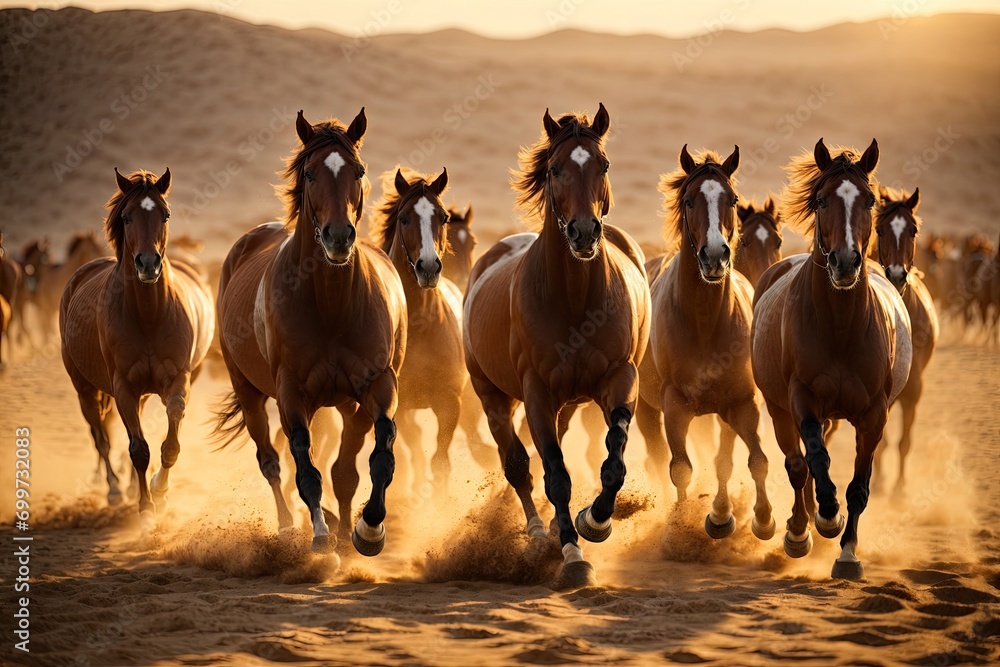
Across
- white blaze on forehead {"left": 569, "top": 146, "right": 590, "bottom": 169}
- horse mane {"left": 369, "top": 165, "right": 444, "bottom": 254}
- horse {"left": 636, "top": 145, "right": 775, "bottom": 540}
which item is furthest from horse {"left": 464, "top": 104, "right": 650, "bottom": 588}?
horse mane {"left": 369, "top": 165, "right": 444, "bottom": 254}

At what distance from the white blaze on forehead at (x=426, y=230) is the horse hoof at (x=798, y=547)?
3.32 metres

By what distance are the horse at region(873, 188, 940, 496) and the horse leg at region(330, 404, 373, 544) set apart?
4767 mm

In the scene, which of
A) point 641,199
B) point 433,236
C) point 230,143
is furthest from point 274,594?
point 230,143

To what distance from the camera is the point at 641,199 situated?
50.7m

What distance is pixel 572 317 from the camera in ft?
21.7

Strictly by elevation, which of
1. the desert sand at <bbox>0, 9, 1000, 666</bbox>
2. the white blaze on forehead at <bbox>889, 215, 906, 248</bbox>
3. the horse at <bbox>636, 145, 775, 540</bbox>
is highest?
the white blaze on forehead at <bbox>889, 215, 906, 248</bbox>

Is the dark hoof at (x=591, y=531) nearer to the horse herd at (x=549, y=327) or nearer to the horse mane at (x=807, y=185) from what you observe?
the horse herd at (x=549, y=327)

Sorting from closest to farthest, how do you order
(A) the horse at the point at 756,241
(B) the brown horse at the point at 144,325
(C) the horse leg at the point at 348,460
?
(C) the horse leg at the point at 348,460, (B) the brown horse at the point at 144,325, (A) the horse at the point at 756,241

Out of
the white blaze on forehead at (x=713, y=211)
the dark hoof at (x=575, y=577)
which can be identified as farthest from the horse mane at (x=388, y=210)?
the dark hoof at (x=575, y=577)

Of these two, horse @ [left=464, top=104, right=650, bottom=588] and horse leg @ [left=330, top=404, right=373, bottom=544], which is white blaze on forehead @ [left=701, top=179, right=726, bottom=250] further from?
horse leg @ [left=330, top=404, right=373, bottom=544]

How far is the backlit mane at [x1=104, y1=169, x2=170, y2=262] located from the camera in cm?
863

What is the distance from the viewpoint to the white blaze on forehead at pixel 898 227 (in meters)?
9.13

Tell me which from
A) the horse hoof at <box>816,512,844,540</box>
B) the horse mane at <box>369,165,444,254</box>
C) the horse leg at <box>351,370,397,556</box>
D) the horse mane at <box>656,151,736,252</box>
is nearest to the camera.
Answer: the horse leg at <box>351,370,397,556</box>

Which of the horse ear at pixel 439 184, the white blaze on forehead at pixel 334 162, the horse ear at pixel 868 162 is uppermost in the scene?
the horse ear at pixel 439 184
